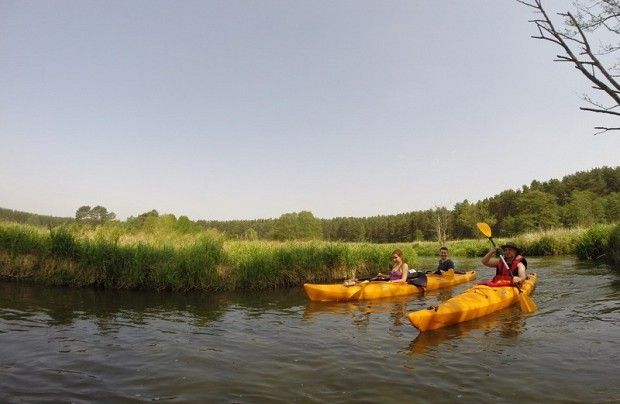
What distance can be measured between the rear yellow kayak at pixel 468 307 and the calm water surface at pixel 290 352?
0.19m

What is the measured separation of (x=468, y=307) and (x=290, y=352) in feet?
12.2

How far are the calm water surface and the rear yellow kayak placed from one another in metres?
0.19

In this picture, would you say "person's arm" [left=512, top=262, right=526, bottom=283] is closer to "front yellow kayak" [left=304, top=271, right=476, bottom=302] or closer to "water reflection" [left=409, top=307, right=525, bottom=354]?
"water reflection" [left=409, top=307, right=525, bottom=354]

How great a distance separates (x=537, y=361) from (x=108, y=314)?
23.8 ft

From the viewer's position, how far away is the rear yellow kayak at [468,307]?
705 centimetres

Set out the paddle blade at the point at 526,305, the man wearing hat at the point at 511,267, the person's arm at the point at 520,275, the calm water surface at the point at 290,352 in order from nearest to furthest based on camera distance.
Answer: the calm water surface at the point at 290,352, the paddle blade at the point at 526,305, the person's arm at the point at 520,275, the man wearing hat at the point at 511,267

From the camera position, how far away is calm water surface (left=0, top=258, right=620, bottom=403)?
441 centimetres

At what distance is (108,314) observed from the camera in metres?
8.16

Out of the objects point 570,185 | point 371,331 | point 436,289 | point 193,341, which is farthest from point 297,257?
point 570,185

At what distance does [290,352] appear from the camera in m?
6.01

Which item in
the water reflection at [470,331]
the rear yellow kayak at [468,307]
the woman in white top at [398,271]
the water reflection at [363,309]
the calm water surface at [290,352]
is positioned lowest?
the water reflection at [363,309]

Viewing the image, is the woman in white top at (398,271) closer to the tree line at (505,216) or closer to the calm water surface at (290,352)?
the calm water surface at (290,352)

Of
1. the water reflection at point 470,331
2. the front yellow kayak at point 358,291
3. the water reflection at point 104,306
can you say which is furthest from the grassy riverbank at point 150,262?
the water reflection at point 470,331

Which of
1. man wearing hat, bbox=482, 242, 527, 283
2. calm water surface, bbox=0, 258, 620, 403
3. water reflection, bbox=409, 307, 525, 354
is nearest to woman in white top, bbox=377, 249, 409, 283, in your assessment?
calm water surface, bbox=0, 258, 620, 403
